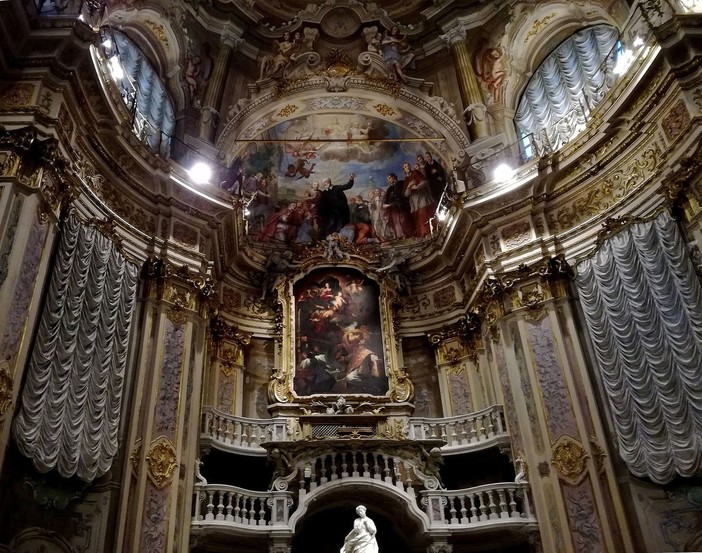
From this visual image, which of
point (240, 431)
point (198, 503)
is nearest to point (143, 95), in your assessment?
point (240, 431)

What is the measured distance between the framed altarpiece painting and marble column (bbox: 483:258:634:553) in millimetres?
2679

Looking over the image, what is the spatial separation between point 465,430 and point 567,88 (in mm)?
8232

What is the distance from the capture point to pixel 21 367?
878 centimetres

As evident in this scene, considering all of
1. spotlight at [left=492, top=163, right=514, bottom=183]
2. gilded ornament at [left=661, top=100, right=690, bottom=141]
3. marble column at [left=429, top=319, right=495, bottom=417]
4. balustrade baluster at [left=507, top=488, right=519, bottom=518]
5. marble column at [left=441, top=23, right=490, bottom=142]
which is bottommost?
balustrade baluster at [left=507, top=488, right=519, bottom=518]

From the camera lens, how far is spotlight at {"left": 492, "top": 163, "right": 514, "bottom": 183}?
14415mm

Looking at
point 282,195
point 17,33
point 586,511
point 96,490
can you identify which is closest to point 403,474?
point 586,511

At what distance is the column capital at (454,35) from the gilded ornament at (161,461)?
1262 cm

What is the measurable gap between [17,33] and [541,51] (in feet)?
38.8

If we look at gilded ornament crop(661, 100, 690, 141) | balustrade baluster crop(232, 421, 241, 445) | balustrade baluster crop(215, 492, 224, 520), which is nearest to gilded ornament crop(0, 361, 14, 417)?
balustrade baluster crop(215, 492, 224, 520)

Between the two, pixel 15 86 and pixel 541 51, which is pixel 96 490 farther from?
pixel 541 51

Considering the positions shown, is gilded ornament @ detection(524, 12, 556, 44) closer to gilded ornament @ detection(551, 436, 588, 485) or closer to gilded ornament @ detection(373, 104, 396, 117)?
gilded ornament @ detection(373, 104, 396, 117)

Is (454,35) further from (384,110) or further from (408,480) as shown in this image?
(408,480)

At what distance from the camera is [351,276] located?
16.5 meters

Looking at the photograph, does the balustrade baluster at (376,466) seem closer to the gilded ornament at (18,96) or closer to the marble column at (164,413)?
the marble column at (164,413)
